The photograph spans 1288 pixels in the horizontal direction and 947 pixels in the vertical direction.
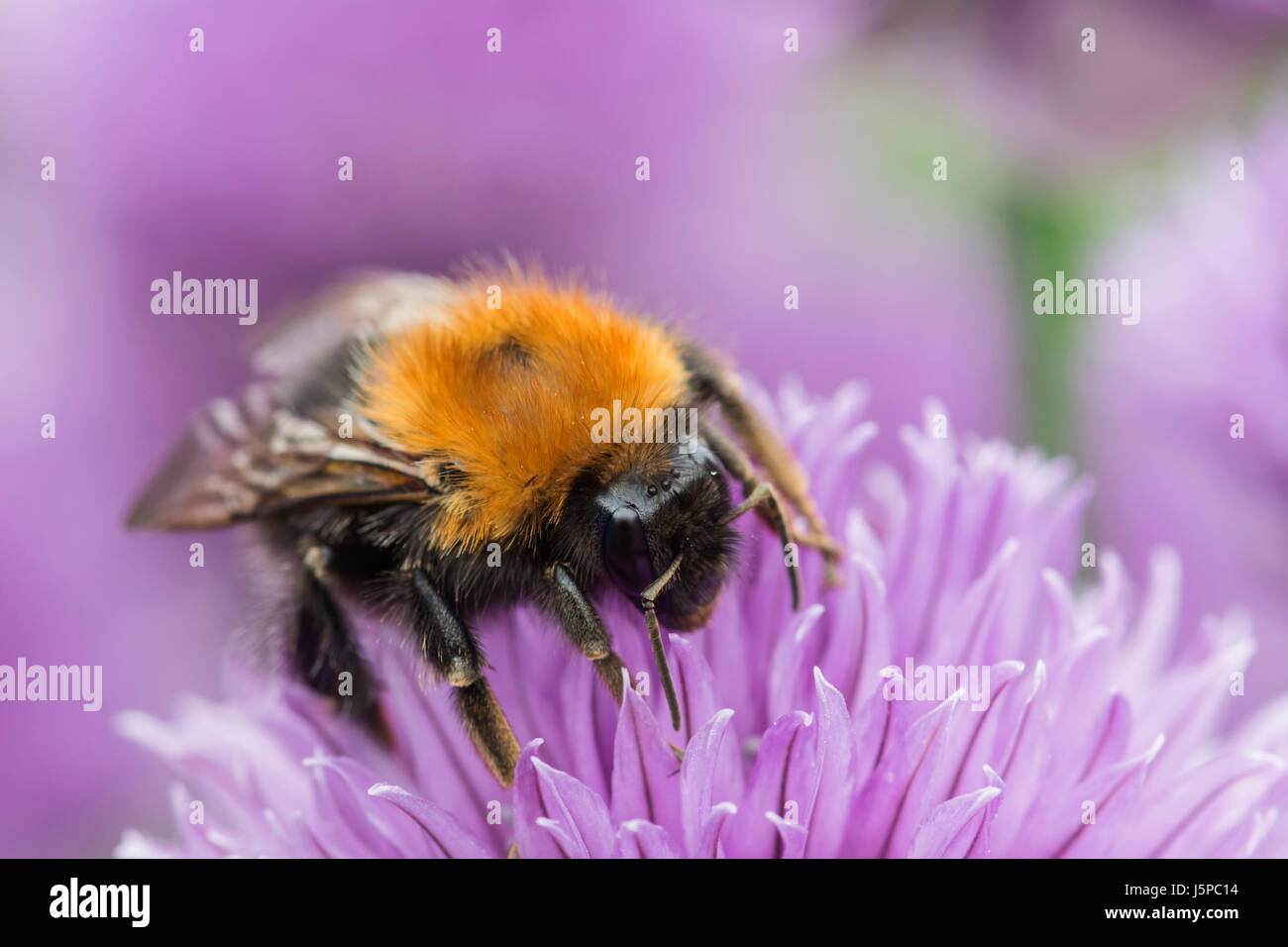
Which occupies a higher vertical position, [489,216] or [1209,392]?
[489,216]

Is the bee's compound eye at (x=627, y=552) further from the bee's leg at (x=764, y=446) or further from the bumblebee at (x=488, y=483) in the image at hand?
the bee's leg at (x=764, y=446)

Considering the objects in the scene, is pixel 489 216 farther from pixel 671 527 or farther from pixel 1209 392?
pixel 671 527

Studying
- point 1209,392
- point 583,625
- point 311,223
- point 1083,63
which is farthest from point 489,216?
point 583,625

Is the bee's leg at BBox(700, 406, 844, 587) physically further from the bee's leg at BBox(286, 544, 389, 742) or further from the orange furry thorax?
the bee's leg at BBox(286, 544, 389, 742)

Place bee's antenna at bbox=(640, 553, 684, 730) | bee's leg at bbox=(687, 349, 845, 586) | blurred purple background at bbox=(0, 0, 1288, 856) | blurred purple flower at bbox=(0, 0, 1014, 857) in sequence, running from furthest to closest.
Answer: blurred purple flower at bbox=(0, 0, 1014, 857) → blurred purple background at bbox=(0, 0, 1288, 856) → bee's leg at bbox=(687, 349, 845, 586) → bee's antenna at bbox=(640, 553, 684, 730)

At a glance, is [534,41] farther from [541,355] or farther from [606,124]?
[541,355]

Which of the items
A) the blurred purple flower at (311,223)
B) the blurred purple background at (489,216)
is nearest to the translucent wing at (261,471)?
the blurred purple background at (489,216)

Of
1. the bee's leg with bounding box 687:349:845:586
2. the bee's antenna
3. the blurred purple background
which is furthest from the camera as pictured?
the blurred purple background

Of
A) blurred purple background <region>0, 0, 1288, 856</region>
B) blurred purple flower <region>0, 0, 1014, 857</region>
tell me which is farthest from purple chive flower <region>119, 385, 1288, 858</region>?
blurred purple flower <region>0, 0, 1014, 857</region>
